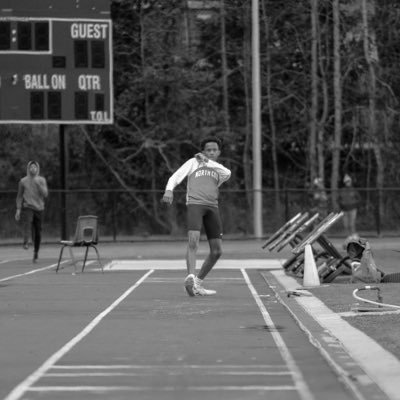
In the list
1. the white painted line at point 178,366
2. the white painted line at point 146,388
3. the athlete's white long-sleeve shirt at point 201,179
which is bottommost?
the white painted line at point 178,366

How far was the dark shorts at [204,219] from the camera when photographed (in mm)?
14203

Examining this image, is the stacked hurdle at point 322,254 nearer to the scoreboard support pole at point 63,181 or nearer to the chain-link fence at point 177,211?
the scoreboard support pole at point 63,181

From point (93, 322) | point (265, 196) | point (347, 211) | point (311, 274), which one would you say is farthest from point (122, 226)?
point (93, 322)

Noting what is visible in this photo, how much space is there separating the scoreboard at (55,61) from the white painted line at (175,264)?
6336mm

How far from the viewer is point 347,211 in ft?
110

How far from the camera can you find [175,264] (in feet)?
70.9

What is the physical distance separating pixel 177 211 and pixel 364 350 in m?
26.0

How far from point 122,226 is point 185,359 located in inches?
984

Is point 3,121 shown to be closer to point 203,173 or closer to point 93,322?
point 203,173

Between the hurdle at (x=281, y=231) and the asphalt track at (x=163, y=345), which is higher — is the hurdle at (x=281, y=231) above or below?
above

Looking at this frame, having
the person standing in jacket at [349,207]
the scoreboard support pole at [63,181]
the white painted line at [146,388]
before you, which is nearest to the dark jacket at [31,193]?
the scoreboard support pole at [63,181]

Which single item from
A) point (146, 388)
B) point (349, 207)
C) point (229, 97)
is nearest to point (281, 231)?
point (146, 388)

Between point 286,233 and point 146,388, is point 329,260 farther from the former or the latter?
point 146,388

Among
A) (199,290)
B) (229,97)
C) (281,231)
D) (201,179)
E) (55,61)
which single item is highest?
(55,61)
